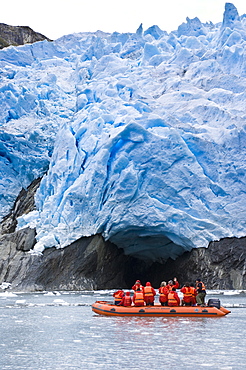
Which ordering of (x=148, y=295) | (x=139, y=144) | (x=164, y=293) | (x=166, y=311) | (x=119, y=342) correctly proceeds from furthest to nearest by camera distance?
(x=139, y=144) < (x=164, y=293) < (x=148, y=295) < (x=166, y=311) < (x=119, y=342)

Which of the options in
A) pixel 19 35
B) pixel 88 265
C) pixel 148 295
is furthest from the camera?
pixel 19 35

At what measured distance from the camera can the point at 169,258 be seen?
30125 mm

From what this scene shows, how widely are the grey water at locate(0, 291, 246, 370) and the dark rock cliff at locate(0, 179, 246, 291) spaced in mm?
10774

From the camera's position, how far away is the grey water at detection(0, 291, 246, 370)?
23.7ft

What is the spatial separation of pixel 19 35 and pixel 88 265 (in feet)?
155

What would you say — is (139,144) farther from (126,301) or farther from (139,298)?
(139,298)

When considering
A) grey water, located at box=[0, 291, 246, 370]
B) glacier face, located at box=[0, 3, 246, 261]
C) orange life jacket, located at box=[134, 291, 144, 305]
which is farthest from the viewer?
glacier face, located at box=[0, 3, 246, 261]

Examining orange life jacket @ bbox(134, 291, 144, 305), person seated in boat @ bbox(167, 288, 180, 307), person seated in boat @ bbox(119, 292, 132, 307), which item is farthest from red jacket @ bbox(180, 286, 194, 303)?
person seated in boat @ bbox(119, 292, 132, 307)

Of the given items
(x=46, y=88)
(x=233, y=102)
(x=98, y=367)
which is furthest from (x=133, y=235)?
(x=98, y=367)

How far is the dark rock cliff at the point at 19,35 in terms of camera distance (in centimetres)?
6525

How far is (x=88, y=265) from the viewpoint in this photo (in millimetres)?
26453

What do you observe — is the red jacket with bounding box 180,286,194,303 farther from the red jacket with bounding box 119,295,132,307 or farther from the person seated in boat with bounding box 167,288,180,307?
the red jacket with bounding box 119,295,132,307

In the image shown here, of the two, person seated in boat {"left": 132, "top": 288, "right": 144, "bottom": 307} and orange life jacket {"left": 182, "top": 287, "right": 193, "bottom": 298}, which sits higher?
orange life jacket {"left": 182, "top": 287, "right": 193, "bottom": 298}

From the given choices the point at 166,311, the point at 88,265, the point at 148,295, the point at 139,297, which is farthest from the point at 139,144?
the point at 166,311
